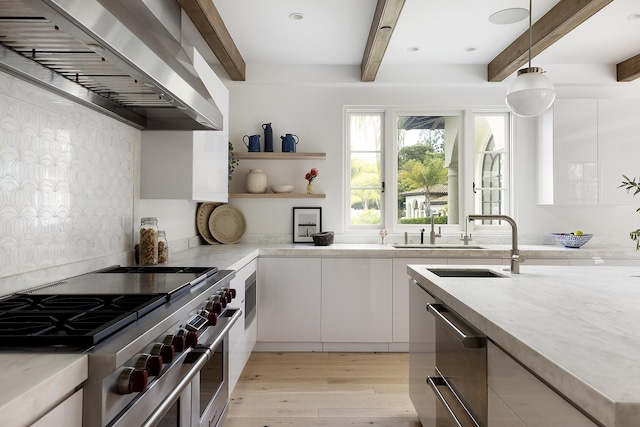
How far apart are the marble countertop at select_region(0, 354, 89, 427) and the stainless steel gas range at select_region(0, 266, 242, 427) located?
42 mm

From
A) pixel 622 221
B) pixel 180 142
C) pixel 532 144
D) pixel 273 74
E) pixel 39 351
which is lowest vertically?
pixel 39 351

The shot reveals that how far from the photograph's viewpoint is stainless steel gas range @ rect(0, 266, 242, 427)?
3.05 ft

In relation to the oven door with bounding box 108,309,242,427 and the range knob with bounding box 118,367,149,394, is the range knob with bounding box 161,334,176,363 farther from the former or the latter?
the range knob with bounding box 118,367,149,394

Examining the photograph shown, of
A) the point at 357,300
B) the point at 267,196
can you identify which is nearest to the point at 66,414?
the point at 357,300

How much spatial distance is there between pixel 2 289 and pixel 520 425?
1.65 m

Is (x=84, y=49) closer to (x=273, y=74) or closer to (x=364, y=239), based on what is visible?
(x=273, y=74)

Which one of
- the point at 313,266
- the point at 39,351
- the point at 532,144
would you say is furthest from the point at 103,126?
the point at 532,144

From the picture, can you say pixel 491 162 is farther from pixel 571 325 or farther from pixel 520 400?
pixel 520 400

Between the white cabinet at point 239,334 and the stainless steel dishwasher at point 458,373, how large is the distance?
1143mm

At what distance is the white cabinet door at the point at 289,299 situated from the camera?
3.45 m

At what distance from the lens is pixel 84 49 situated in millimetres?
1281

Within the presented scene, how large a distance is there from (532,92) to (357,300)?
2059mm

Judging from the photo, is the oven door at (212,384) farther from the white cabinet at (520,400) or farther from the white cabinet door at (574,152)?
the white cabinet door at (574,152)

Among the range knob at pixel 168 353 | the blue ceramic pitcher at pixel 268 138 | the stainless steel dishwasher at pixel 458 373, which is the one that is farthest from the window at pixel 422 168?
the range knob at pixel 168 353
